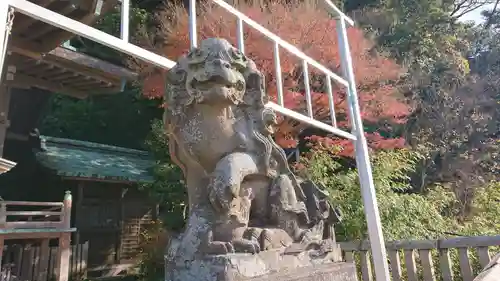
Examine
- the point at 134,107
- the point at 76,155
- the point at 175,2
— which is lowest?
the point at 76,155

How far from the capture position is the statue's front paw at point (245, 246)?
210 cm

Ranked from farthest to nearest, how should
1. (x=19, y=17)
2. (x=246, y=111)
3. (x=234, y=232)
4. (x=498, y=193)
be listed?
1. (x=498, y=193)
2. (x=19, y=17)
3. (x=246, y=111)
4. (x=234, y=232)

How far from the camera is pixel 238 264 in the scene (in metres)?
1.98

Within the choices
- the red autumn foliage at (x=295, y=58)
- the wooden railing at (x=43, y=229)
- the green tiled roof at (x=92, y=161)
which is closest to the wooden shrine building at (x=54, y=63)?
the red autumn foliage at (x=295, y=58)

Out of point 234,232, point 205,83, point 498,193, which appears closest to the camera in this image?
point 234,232

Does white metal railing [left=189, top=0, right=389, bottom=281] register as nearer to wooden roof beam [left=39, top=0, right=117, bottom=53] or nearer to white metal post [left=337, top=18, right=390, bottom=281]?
white metal post [left=337, top=18, right=390, bottom=281]

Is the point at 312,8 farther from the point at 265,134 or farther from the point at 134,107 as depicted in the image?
the point at 134,107

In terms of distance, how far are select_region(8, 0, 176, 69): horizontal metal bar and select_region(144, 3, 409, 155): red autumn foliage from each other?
10.4 ft

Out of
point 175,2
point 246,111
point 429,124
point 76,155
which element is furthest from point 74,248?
point 429,124

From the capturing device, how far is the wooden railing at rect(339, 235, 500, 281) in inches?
159

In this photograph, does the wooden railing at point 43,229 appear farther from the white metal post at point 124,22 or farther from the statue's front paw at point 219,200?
the statue's front paw at point 219,200

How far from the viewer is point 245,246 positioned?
2105 millimetres

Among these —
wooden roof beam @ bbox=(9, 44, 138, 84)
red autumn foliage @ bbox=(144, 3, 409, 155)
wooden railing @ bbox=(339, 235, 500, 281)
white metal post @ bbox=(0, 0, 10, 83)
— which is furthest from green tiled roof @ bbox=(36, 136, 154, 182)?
white metal post @ bbox=(0, 0, 10, 83)

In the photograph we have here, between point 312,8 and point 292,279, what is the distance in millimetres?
5686
